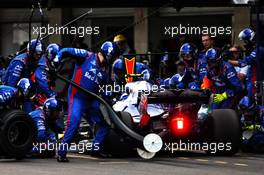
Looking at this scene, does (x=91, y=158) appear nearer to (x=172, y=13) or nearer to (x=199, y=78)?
(x=199, y=78)

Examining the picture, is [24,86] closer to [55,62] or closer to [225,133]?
[55,62]

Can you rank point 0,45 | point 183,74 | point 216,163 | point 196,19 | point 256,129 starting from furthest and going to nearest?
1. point 0,45
2. point 196,19
3. point 183,74
4. point 256,129
5. point 216,163

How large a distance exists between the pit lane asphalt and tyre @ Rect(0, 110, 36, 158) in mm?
172

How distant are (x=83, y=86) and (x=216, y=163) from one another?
2187 mm

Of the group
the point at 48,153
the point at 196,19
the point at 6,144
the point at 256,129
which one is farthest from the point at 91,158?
the point at 196,19

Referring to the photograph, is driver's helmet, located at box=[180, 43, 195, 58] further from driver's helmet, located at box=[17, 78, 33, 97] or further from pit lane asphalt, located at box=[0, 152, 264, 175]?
driver's helmet, located at box=[17, 78, 33, 97]

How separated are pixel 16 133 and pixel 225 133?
3.12 m

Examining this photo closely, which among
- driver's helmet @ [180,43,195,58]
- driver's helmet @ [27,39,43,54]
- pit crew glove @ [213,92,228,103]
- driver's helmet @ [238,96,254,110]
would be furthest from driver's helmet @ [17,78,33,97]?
driver's helmet @ [238,96,254,110]

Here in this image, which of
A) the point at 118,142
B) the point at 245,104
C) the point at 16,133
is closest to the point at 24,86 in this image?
the point at 16,133

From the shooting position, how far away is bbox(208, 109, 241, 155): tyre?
45.7 ft

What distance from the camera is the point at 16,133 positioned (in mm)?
13281

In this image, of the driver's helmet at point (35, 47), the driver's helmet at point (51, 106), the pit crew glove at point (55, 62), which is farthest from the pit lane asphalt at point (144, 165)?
the driver's helmet at point (35, 47)

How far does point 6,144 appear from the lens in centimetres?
1300

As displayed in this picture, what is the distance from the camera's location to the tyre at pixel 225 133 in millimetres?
13922
